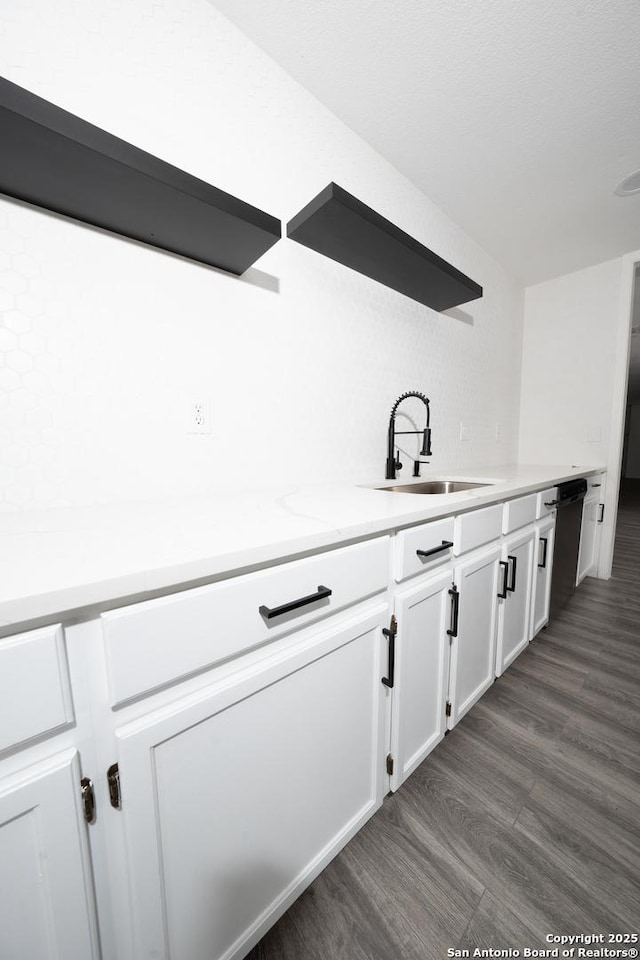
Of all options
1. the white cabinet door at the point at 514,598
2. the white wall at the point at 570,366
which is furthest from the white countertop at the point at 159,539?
the white wall at the point at 570,366

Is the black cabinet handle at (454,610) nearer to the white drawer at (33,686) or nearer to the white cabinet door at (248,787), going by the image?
the white cabinet door at (248,787)

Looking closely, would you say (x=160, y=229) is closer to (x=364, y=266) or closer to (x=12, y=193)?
(x=12, y=193)

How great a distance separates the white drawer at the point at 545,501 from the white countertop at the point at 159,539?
71cm

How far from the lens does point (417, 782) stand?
1134 mm

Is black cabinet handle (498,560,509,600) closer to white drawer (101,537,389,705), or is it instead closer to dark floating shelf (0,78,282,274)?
white drawer (101,537,389,705)

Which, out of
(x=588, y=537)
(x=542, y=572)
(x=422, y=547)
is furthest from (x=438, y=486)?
(x=588, y=537)

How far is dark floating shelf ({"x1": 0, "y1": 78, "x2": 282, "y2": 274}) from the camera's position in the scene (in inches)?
24.9

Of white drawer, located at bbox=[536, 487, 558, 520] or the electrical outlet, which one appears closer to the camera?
the electrical outlet

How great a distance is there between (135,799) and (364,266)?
5.51 feet

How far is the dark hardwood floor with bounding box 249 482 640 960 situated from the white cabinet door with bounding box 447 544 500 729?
0.48 ft

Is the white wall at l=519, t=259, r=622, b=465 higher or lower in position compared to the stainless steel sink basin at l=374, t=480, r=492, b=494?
higher

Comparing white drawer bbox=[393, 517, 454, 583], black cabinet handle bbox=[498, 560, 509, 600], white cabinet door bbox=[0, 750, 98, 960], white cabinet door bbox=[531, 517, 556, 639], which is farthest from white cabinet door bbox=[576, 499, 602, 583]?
white cabinet door bbox=[0, 750, 98, 960]

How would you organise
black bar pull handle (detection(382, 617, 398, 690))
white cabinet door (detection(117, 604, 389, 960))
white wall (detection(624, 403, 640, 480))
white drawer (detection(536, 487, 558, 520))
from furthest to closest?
white wall (detection(624, 403, 640, 480)), white drawer (detection(536, 487, 558, 520)), black bar pull handle (detection(382, 617, 398, 690)), white cabinet door (detection(117, 604, 389, 960))

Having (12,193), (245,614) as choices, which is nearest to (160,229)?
(12,193)
